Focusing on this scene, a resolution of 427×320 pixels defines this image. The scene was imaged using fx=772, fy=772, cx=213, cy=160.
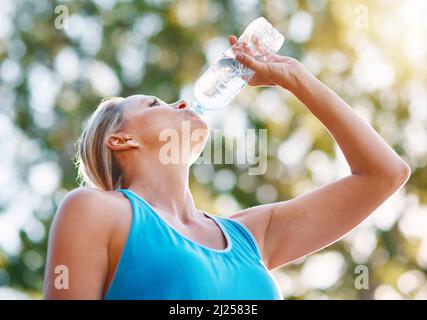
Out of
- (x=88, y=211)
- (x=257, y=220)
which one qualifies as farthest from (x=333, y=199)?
(x=88, y=211)

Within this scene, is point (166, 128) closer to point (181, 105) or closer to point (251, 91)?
point (181, 105)

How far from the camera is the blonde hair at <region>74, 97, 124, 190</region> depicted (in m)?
2.01

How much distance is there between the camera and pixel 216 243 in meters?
1.81

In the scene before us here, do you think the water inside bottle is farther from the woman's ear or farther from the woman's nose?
the woman's ear

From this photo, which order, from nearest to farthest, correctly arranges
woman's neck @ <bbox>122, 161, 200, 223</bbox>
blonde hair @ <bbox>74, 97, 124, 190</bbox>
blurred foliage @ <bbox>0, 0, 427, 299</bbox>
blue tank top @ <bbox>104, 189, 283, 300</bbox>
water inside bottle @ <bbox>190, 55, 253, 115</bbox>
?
blue tank top @ <bbox>104, 189, 283, 300</bbox>, woman's neck @ <bbox>122, 161, 200, 223</bbox>, blonde hair @ <bbox>74, 97, 124, 190</bbox>, water inside bottle @ <bbox>190, 55, 253, 115</bbox>, blurred foliage @ <bbox>0, 0, 427, 299</bbox>

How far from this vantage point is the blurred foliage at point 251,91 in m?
7.94

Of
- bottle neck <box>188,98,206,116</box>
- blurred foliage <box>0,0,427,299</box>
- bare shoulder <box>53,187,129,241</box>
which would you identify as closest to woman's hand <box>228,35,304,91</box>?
bottle neck <box>188,98,206,116</box>

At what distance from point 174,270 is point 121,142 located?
504mm

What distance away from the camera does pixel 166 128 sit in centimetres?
198

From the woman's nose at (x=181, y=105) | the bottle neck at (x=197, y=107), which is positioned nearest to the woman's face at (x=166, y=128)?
the woman's nose at (x=181, y=105)

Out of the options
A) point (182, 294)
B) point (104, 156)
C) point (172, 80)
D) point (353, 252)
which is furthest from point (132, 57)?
point (182, 294)

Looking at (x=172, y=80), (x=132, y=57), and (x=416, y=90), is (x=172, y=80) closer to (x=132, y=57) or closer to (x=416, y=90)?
(x=132, y=57)
